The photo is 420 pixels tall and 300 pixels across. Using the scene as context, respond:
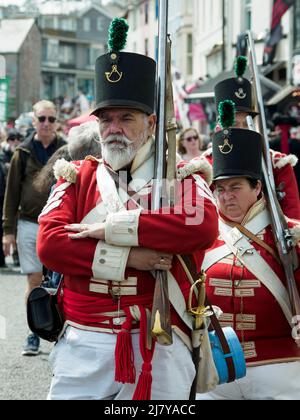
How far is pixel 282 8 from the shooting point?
18.2 metres

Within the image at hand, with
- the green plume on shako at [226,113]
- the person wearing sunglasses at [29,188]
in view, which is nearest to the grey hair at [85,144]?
the green plume on shako at [226,113]

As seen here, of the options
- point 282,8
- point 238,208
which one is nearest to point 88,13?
point 282,8

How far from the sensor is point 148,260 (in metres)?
3.45

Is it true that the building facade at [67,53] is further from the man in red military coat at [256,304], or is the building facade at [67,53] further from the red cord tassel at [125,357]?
the red cord tassel at [125,357]

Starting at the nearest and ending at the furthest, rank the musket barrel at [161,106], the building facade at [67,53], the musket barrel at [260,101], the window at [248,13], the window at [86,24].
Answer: the musket barrel at [161,106] → the musket barrel at [260,101] → the window at [248,13] → the building facade at [67,53] → the window at [86,24]

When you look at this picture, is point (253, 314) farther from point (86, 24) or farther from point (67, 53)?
point (67, 53)

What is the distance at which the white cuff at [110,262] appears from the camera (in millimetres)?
3430

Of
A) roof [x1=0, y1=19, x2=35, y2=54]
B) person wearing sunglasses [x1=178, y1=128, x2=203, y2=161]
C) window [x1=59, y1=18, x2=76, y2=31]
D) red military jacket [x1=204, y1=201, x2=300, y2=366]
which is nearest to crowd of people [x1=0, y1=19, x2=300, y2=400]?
red military jacket [x1=204, y1=201, x2=300, y2=366]

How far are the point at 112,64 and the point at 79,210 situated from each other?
61cm

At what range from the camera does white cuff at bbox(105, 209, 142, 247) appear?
3.44 meters

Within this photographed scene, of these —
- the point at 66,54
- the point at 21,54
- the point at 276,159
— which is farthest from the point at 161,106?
the point at 66,54

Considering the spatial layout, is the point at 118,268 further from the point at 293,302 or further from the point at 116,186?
the point at 293,302

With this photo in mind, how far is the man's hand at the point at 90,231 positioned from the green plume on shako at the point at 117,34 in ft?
2.45
